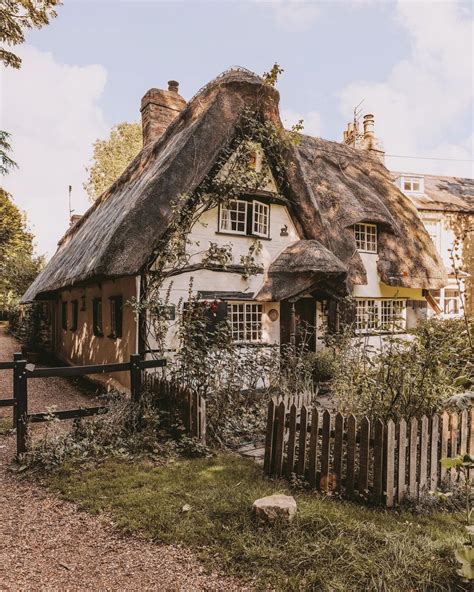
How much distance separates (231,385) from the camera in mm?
6891

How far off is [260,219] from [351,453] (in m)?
7.54

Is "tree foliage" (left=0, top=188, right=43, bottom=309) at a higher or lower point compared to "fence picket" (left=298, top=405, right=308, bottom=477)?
higher

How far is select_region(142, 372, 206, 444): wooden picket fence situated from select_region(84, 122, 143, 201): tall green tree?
30198 mm

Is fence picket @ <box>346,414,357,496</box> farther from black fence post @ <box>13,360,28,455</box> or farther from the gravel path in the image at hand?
black fence post @ <box>13,360,28,455</box>

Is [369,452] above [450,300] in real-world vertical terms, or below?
below

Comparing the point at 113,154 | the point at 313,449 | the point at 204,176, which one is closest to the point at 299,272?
the point at 204,176

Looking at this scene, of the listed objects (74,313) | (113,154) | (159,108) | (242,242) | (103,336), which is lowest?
(103,336)

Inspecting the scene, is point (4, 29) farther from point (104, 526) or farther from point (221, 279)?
point (104, 526)

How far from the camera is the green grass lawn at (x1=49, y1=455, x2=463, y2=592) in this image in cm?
303

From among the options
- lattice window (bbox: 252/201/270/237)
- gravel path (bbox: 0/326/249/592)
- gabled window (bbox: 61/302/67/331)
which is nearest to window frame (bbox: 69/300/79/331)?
gabled window (bbox: 61/302/67/331)

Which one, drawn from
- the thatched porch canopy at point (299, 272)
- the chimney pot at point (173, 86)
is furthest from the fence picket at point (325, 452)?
the chimney pot at point (173, 86)

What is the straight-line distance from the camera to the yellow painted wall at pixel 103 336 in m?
9.38

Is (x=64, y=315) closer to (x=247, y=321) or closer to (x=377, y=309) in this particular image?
(x=247, y=321)

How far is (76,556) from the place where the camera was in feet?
11.6
